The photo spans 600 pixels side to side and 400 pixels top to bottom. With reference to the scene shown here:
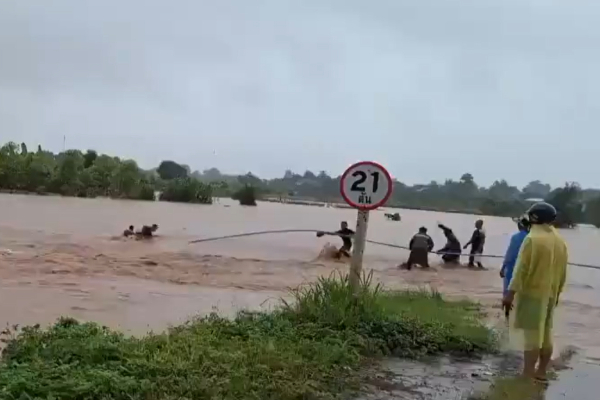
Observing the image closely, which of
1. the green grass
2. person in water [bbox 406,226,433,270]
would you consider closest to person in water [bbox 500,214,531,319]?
the green grass

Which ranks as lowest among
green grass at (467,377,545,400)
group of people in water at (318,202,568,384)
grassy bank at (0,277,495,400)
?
green grass at (467,377,545,400)

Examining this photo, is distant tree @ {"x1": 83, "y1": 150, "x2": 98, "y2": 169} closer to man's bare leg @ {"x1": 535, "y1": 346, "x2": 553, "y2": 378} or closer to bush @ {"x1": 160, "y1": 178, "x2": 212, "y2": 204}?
bush @ {"x1": 160, "y1": 178, "x2": 212, "y2": 204}

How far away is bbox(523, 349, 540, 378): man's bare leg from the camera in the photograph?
6945 millimetres

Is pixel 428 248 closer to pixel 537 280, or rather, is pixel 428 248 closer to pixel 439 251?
pixel 439 251

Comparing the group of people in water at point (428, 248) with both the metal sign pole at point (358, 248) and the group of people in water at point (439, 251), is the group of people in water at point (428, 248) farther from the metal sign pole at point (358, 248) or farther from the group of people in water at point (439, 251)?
the metal sign pole at point (358, 248)

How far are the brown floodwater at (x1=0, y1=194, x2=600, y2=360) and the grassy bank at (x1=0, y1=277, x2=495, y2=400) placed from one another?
3.15 metres

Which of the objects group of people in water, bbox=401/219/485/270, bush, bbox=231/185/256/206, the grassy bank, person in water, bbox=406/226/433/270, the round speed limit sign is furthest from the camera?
bush, bbox=231/185/256/206

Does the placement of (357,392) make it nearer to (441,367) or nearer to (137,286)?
(441,367)

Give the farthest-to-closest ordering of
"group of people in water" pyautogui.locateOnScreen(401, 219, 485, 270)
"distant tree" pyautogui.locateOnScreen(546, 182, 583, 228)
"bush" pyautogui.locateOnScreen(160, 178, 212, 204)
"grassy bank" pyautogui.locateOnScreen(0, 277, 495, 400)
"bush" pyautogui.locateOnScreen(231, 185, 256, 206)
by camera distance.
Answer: "bush" pyautogui.locateOnScreen(231, 185, 256, 206), "bush" pyautogui.locateOnScreen(160, 178, 212, 204), "distant tree" pyautogui.locateOnScreen(546, 182, 583, 228), "group of people in water" pyautogui.locateOnScreen(401, 219, 485, 270), "grassy bank" pyautogui.locateOnScreen(0, 277, 495, 400)

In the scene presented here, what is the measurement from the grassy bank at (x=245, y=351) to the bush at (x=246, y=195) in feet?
236

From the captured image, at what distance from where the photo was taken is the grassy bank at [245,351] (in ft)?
16.4

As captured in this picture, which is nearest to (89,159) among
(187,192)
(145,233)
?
(187,192)

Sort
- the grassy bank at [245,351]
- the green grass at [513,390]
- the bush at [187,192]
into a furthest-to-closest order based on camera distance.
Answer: the bush at [187,192]
the green grass at [513,390]
the grassy bank at [245,351]

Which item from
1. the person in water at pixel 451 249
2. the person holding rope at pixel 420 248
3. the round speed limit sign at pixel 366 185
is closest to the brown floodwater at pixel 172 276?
the person holding rope at pixel 420 248
